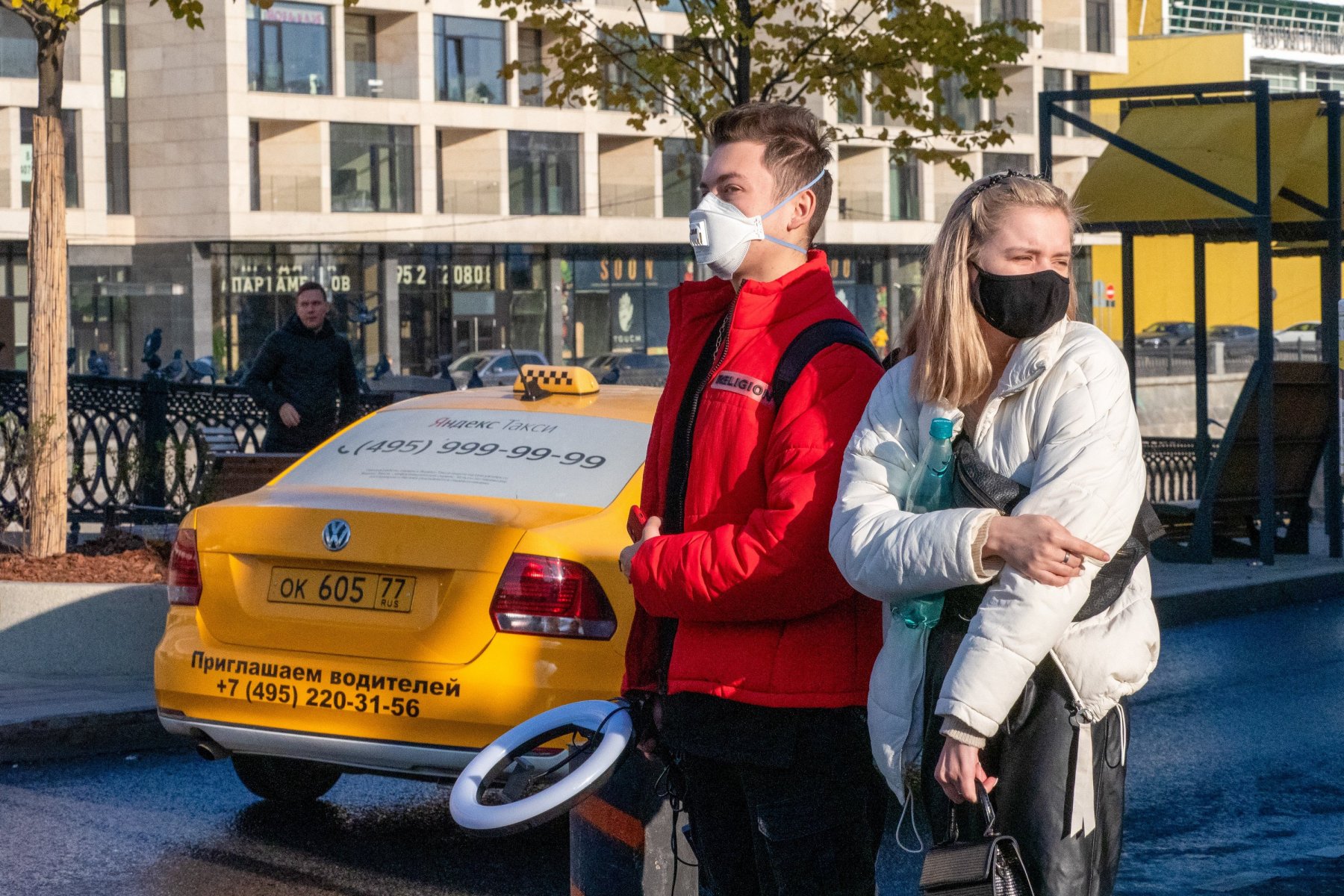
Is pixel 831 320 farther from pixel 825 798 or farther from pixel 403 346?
pixel 403 346

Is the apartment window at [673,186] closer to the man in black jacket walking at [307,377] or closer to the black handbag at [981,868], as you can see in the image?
the man in black jacket walking at [307,377]

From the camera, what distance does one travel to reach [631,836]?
3.44 meters

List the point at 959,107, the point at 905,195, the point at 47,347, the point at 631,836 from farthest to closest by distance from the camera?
the point at 959,107 → the point at 905,195 → the point at 47,347 → the point at 631,836

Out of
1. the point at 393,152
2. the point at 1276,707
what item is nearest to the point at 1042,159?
the point at 1276,707

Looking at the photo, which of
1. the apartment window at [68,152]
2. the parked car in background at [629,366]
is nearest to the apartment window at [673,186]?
the parked car in background at [629,366]

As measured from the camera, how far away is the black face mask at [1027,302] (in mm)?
2781

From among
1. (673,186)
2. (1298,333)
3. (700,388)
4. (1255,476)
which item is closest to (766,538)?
(700,388)

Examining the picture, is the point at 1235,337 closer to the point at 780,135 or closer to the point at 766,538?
the point at 780,135

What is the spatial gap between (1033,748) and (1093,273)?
228 feet

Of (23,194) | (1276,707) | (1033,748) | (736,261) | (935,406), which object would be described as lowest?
(1276,707)

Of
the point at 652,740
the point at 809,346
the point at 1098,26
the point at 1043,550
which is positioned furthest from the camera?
the point at 1098,26

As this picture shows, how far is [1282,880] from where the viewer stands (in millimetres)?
5316

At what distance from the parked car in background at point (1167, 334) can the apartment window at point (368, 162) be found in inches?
1119

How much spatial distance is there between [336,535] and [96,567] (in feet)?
15.3
